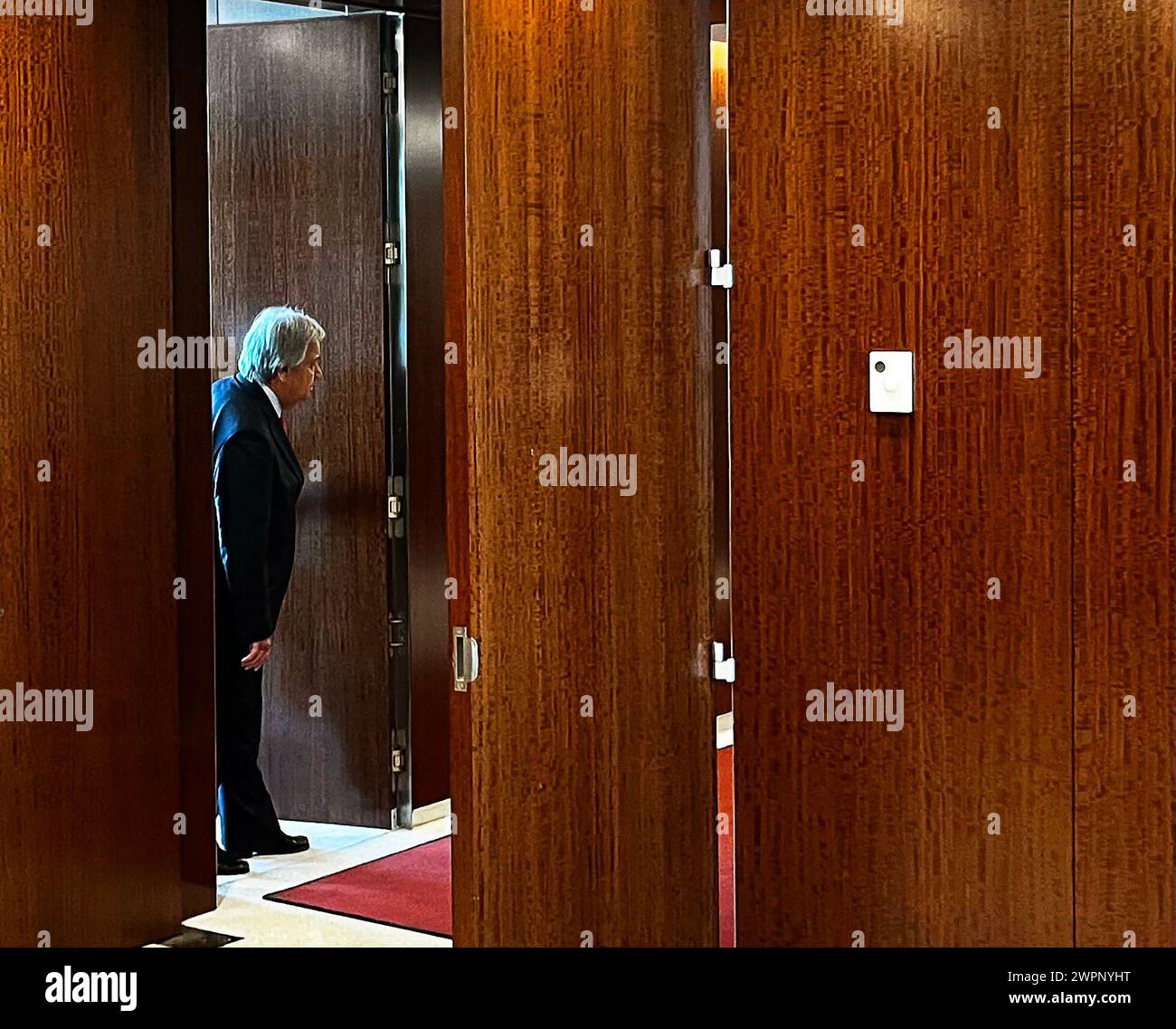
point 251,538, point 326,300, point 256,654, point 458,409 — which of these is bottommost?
point 256,654

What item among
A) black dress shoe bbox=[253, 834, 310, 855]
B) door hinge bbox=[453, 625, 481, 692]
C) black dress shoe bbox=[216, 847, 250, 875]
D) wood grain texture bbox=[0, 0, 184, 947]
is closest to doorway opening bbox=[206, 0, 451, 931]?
black dress shoe bbox=[253, 834, 310, 855]

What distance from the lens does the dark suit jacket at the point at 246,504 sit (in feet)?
15.0

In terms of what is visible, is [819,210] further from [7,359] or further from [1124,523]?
[7,359]

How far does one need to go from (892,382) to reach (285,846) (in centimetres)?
271

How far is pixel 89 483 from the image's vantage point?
3.71m

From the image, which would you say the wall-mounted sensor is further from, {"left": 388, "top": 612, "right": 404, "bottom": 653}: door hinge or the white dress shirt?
{"left": 388, "top": 612, "right": 404, "bottom": 653}: door hinge

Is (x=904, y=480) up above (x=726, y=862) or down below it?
above

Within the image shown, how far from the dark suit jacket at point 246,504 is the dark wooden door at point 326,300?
1.44 ft

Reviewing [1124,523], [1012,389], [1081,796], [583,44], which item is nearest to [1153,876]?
[1081,796]

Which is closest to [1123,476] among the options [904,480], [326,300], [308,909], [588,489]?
[904,480]

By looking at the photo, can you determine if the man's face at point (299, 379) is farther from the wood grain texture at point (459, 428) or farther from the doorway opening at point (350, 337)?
the wood grain texture at point (459, 428)

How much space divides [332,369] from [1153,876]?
314cm

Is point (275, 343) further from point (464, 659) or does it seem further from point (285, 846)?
point (464, 659)

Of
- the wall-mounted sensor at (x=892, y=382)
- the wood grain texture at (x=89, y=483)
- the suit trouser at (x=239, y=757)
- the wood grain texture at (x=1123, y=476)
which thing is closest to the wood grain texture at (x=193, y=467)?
the wood grain texture at (x=89, y=483)
